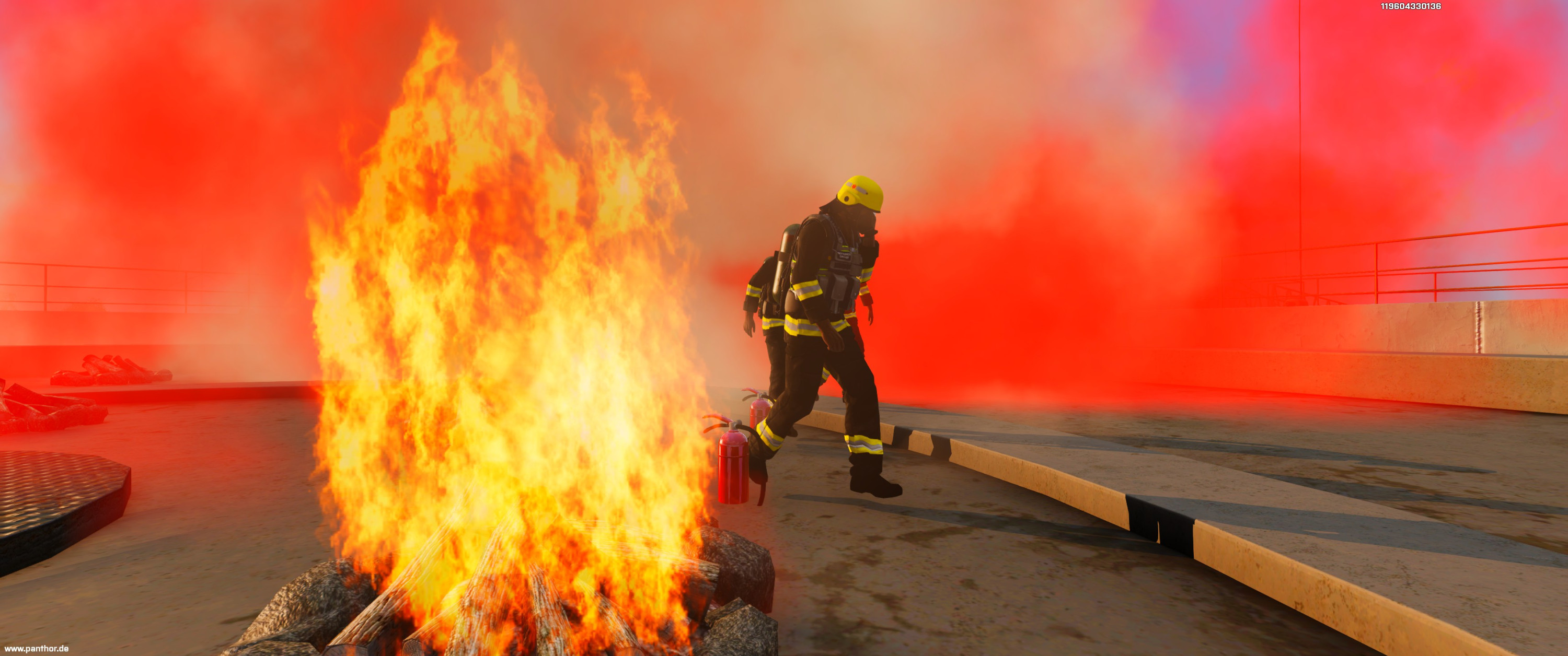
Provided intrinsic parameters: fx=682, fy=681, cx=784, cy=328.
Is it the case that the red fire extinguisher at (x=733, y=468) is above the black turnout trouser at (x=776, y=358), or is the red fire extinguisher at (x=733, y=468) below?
below

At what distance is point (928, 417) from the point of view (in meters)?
7.15

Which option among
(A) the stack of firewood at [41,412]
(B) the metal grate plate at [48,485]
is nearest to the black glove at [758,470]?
(B) the metal grate plate at [48,485]

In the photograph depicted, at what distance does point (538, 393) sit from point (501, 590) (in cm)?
649

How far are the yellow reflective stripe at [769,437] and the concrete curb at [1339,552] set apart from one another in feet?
4.99

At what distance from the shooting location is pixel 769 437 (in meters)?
4.59

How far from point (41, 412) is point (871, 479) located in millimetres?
8964

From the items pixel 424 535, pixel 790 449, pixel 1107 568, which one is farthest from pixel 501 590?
pixel 790 449

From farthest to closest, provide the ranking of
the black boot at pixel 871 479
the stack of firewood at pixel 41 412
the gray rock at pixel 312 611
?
the stack of firewood at pixel 41 412 → the black boot at pixel 871 479 → the gray rock at pixel 312 611

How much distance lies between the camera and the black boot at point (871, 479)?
4.52 metres

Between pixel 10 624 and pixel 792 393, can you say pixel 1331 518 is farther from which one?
pixel 10 624

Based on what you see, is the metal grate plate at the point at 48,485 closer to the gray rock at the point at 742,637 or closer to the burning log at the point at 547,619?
the burning log at the point at 547,619

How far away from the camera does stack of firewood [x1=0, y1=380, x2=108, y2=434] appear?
6.98m

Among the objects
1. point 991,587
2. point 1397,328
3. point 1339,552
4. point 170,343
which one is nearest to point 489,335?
point 991,587

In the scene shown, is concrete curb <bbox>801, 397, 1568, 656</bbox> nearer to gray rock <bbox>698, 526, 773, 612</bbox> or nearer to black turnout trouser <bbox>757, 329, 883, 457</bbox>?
black turnout trouser <bbox>757, 329, 883, 457</bbox>
